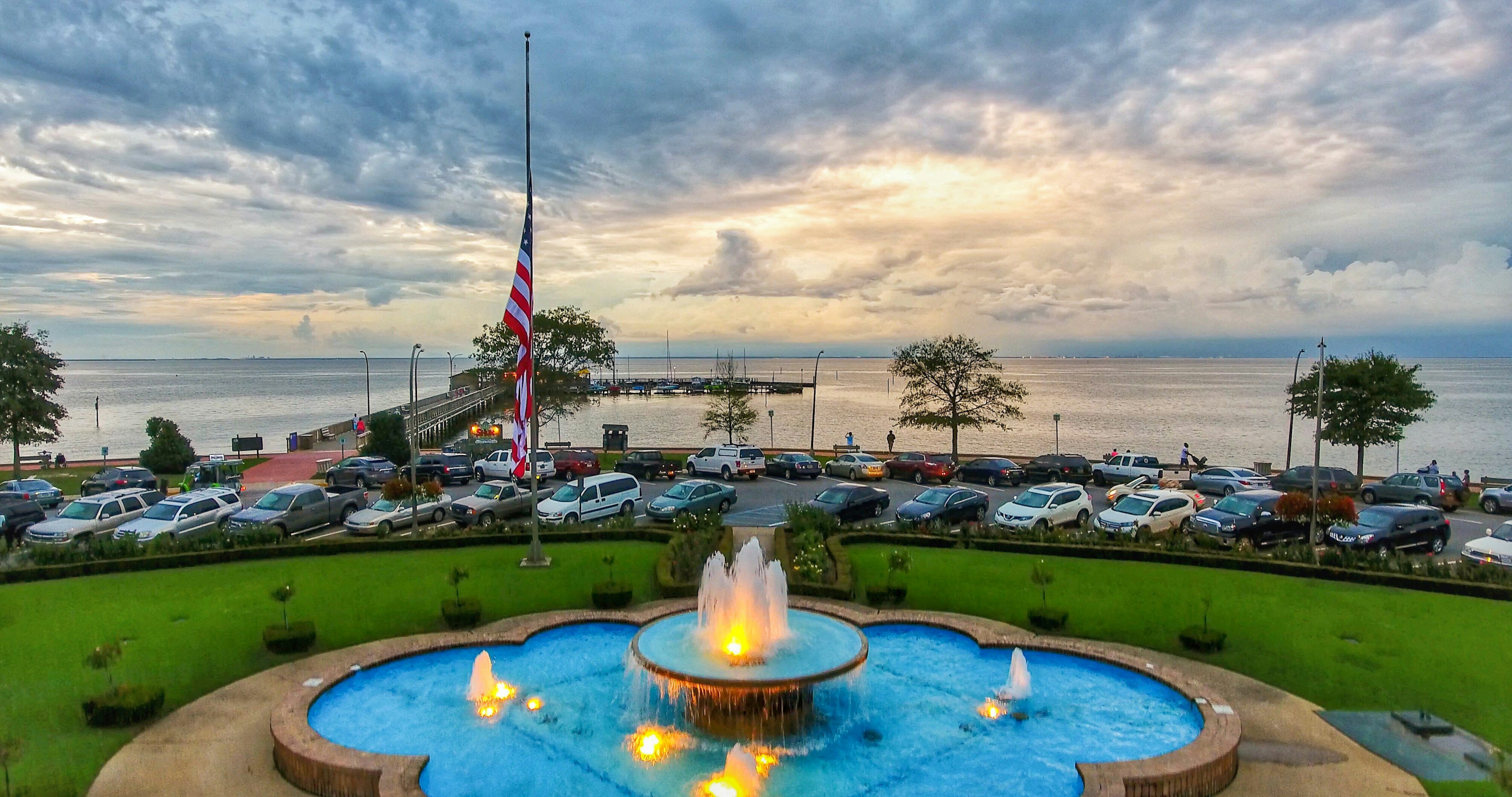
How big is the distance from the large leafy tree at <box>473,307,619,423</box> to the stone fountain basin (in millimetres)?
37417

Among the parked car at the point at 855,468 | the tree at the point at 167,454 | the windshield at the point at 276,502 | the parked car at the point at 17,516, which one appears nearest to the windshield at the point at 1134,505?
the parked car at the point at 855,468

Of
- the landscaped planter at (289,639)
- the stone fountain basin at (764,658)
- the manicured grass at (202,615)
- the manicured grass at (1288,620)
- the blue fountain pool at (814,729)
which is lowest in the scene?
the blue fountain pool at (814,729)

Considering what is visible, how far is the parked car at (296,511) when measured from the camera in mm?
24891

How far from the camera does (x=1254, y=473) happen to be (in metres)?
39.4

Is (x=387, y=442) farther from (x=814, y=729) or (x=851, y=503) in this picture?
(x=814, y=729)

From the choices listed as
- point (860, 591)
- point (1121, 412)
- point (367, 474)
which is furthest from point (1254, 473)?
point (1121, 412)

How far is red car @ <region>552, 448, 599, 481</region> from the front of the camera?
40.7m

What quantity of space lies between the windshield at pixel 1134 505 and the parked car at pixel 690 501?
12.9m

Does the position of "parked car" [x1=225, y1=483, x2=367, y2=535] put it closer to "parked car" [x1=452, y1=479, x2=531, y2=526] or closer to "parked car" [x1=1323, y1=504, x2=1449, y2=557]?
"parked car" [x1=452, y1=479, x2=531, y2=526]

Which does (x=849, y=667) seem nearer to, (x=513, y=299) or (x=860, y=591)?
(x=860, y=591)

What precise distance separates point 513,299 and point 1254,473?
35.9 m

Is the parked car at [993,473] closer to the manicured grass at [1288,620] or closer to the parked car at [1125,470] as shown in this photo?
the parked car at [1125,470]

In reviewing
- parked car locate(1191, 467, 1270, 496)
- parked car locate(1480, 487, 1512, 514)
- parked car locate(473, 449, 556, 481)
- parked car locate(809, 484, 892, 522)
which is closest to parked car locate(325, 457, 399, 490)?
parked car locate(473, 449, 556, 481)

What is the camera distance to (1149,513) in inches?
1034
